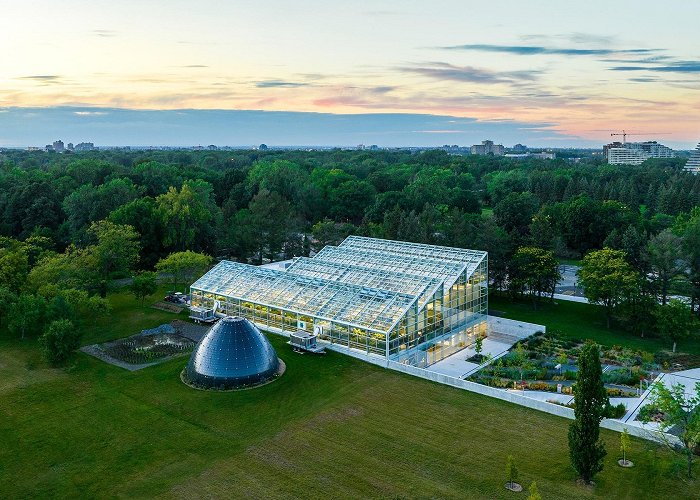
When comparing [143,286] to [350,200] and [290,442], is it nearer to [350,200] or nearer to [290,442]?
[290,442]

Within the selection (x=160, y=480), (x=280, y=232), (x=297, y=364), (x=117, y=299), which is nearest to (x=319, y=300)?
(x=297, y=364)

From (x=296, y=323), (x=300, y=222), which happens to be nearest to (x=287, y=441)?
(x=296, y=323)

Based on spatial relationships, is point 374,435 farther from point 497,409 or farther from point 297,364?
point 297,364

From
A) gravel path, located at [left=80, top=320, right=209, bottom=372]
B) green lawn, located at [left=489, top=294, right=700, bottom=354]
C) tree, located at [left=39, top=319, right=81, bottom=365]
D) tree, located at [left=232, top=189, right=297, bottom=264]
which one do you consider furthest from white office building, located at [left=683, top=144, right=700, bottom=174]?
tree, located at [left=39, top=319, right=81, bottom=365]

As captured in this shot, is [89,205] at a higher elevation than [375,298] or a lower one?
higher

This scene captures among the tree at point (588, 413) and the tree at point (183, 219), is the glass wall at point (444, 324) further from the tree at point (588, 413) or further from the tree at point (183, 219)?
the tree at point (183, 219)
